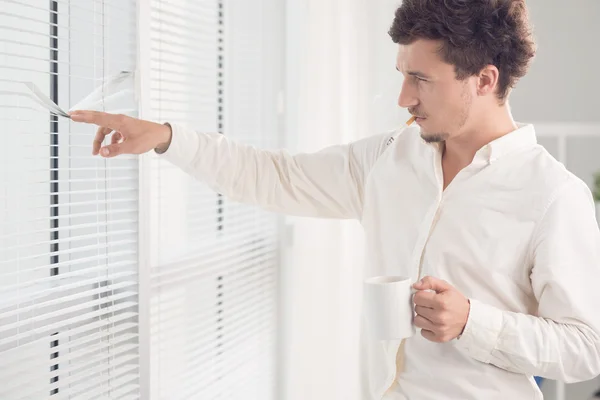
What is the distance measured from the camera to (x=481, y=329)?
127cm

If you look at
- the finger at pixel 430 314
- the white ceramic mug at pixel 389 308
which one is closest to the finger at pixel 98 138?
the white ceramic mug at pixel 389 308

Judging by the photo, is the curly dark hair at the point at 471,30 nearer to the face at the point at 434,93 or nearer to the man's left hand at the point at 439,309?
the face at the point at 434,93

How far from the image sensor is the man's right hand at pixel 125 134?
4.21 feet

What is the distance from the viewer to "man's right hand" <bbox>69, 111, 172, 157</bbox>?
1.28 metres

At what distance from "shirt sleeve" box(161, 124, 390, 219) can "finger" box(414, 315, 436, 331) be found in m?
0.50

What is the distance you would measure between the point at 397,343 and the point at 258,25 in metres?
1.10

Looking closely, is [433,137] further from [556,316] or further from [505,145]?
[556,316]

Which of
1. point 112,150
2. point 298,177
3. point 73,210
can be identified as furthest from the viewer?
point 298,177

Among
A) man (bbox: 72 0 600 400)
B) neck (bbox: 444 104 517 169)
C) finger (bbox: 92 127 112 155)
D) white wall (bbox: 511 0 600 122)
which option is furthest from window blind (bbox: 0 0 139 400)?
white wall (bbox: 511 0 600 122)

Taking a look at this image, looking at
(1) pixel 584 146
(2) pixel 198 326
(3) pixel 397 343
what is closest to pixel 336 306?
(2) pixel 198 326

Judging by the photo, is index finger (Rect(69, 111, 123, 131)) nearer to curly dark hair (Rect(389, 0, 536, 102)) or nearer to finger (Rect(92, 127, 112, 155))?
finger (Rect(92, 127, 112, 155))

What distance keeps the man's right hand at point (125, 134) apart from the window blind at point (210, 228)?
0.41ft

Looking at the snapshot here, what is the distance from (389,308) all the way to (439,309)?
0.32 feet

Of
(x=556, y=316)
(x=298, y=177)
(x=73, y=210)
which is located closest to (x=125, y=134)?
(x=73, y=210)
